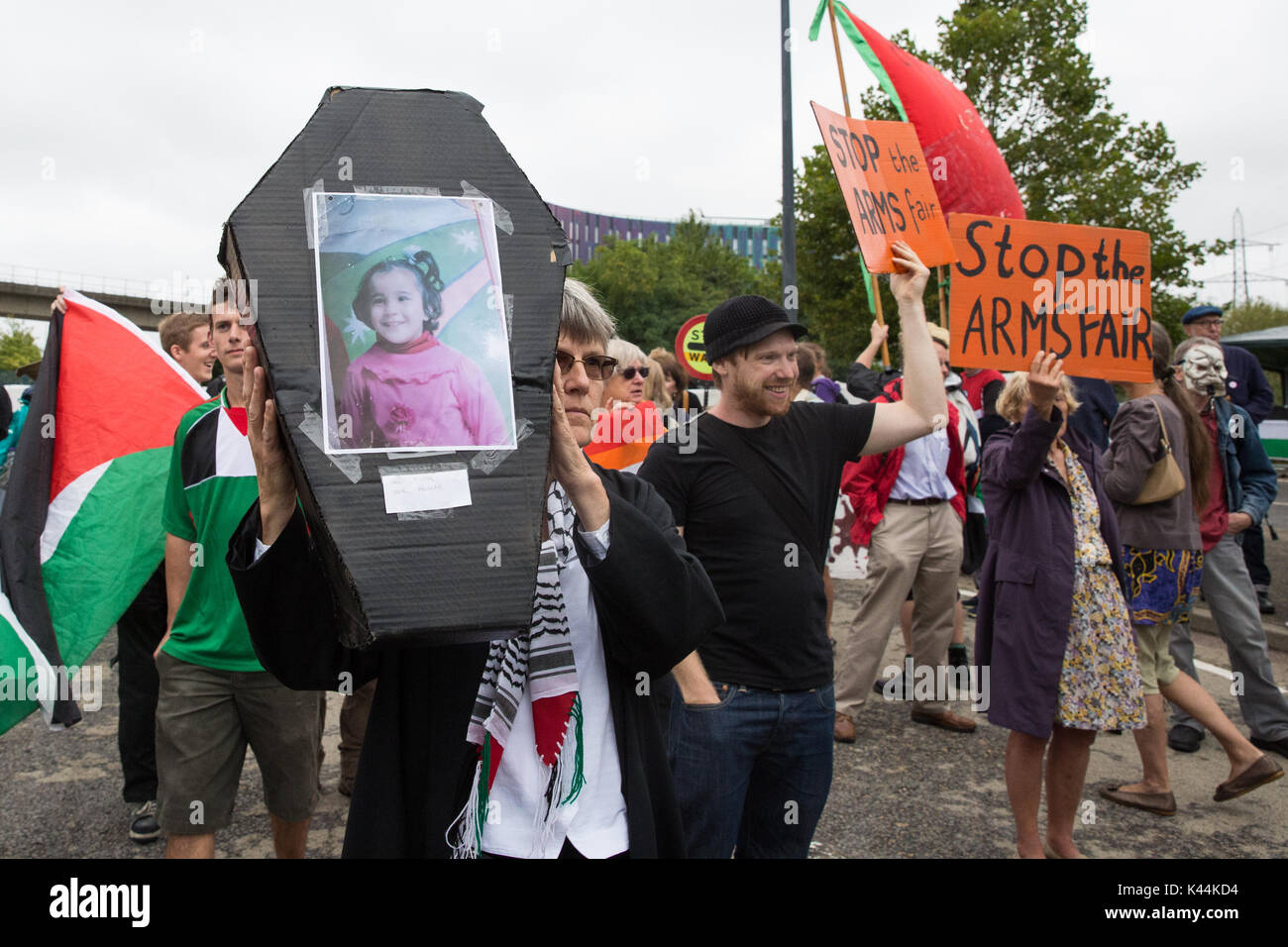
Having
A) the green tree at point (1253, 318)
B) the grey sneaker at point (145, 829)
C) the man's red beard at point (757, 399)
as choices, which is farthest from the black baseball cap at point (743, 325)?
the green tree at point (1253, 318)

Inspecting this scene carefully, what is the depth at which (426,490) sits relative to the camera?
1.21 m

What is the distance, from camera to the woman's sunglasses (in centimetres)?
189

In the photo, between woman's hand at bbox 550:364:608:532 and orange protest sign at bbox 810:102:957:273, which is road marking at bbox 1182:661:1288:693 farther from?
woman's hand at bbox 550:364:608:532

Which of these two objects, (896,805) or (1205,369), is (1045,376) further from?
(1205,369)

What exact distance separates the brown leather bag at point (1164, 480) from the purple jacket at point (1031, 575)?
88 cm

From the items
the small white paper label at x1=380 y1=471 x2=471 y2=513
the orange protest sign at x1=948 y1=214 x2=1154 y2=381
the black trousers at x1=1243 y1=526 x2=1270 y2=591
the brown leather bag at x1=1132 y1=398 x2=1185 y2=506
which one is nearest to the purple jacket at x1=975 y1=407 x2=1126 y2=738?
the orange protest sign at x1=948 y1=214 x2=1154 y2=381

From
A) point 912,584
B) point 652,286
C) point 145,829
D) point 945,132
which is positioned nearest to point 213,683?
point 145,829

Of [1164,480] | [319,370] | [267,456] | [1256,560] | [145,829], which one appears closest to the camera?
[319,370]

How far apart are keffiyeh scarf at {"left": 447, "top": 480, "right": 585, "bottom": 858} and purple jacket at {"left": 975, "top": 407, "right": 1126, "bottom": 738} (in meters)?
2.46

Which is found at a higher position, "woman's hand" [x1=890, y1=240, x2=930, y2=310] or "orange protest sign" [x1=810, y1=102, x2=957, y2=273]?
"orange protest sign" [x1=810, y1=102, x2=957, y2=273]

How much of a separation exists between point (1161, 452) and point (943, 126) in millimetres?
2061

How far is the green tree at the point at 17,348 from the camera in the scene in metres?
68.4

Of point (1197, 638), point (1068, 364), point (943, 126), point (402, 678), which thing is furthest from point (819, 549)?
point (1197, 638)

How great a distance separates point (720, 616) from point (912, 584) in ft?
14.2
